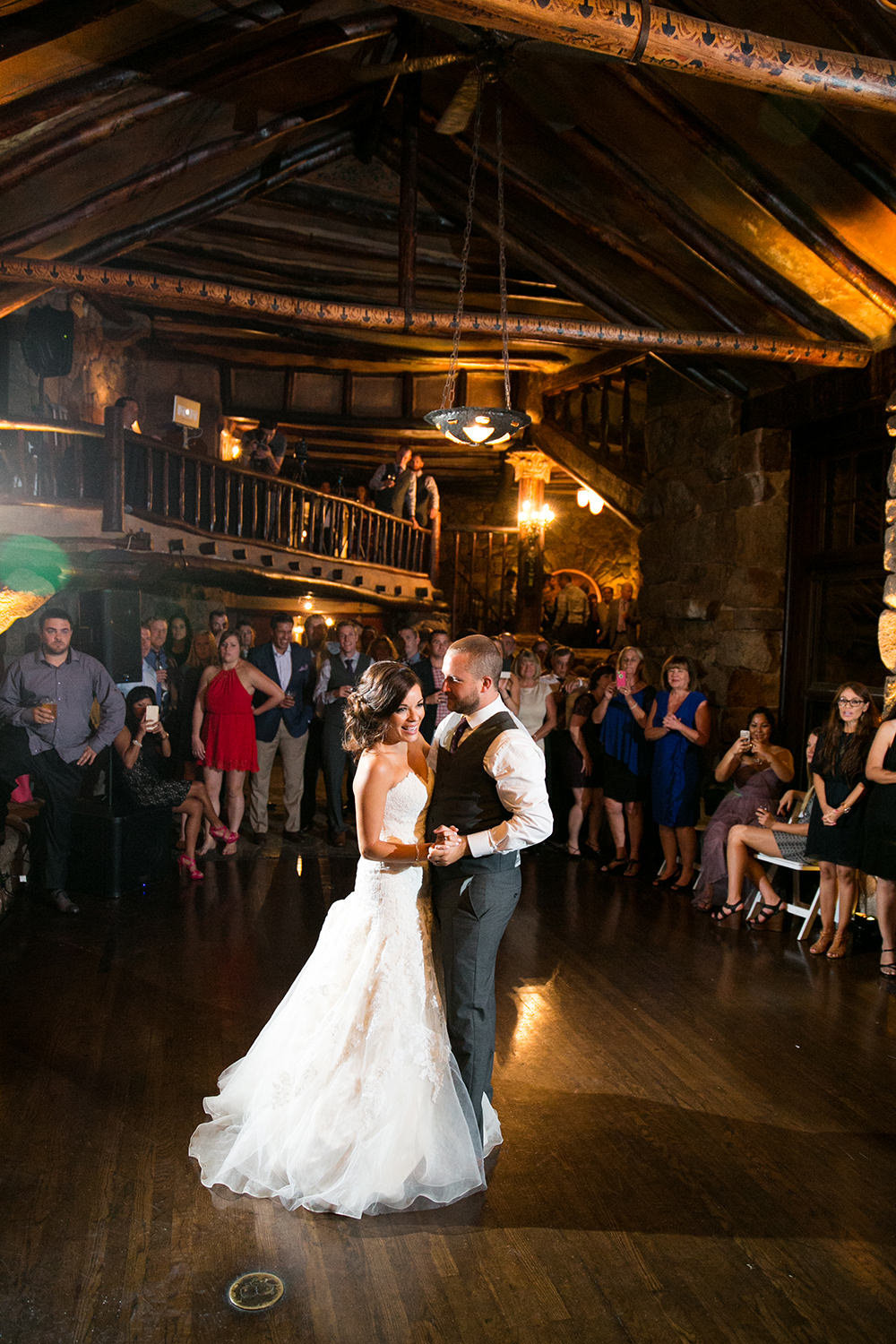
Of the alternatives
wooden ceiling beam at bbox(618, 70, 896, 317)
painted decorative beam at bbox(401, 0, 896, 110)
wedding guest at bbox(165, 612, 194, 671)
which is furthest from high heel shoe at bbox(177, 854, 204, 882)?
wooden ceiling beam at bbox(618, 70, 896, 317)

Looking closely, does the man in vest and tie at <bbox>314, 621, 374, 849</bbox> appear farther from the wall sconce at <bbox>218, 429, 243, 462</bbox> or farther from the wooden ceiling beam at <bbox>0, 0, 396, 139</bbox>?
the wall sconce at <bbox>218, 429, 243, 462</bbox>

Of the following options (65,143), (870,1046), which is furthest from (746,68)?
(870,1046)

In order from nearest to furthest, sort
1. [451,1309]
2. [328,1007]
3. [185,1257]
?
[451,1309] → [185,1257] → [328,1007]

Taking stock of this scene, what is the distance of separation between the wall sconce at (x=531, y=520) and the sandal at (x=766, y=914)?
8.96 meters

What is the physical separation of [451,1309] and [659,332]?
5.56 meters

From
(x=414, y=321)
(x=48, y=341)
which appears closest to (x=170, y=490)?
(x=48, y=341)

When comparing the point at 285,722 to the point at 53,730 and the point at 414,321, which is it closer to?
the point at 53,730

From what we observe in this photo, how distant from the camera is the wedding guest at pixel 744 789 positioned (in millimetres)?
5605

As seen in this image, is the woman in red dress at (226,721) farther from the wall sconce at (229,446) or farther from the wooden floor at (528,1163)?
the wall sconce at (229,446)

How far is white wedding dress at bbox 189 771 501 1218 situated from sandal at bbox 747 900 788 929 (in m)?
3.07

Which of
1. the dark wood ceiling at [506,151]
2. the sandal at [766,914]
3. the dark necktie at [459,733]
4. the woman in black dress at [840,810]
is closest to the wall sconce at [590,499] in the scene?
the dark wood ceiling at [506,151]

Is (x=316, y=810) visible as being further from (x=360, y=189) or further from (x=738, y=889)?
(x=360, y=189)

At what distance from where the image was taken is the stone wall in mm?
7016

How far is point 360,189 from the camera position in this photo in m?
8.84
